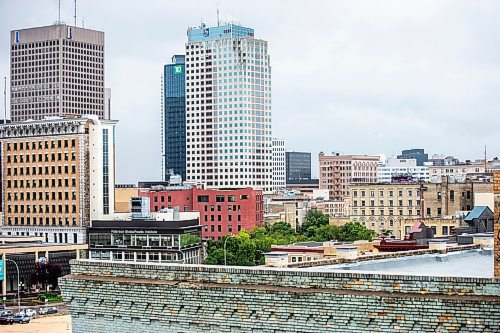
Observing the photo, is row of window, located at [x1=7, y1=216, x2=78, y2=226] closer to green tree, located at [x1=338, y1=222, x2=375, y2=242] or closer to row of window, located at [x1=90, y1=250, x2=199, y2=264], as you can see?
row of window, located at [x1=90, y1=250, x2=199, y2=264]

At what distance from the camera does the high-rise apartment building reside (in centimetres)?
15225

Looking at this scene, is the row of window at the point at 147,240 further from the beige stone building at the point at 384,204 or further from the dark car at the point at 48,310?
the beige stone building at the point at 384,204

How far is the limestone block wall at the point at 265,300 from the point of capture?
26.7 metres

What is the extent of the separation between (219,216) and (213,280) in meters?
158

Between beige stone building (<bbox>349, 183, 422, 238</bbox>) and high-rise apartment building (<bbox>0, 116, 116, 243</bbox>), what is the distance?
49918 millimetres

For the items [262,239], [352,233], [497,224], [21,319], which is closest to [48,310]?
[21,319]

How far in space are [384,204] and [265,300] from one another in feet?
489

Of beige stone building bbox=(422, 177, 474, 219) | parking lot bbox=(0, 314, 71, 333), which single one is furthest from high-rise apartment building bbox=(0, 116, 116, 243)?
beige stone building bbox=(422, 177, 474, 219)

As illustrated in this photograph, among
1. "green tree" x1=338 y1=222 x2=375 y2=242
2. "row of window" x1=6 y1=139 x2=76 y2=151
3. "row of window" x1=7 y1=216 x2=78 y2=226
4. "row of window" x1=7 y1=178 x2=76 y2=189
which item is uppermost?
"row of window" x1=6 y1=139 x2=76 y2=151

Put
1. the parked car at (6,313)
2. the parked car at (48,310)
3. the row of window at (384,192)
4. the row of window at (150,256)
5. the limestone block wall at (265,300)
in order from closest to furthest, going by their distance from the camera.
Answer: the limestone block wall at (265,300) → the parked car at (6,313) → the parked car at (48,310) → the row of window at (150,256) → the row of window at (384,192)

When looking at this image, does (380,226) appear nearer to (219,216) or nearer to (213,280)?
(219,216)

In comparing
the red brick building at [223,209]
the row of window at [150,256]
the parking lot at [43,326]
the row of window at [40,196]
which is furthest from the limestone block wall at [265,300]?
the red brick building at [223,209]

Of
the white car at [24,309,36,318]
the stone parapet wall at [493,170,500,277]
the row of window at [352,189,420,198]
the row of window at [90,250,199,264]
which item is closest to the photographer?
the stone parapet wall at [493,170,500,277]

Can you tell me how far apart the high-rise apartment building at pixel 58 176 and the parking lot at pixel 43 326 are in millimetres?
40217
